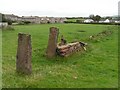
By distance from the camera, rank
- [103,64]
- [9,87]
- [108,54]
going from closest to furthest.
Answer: [9,87] < [103,64] < [108,54]

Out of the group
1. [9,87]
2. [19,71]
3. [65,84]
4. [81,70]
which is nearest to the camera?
[9,87]

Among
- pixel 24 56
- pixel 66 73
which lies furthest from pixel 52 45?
pixel 24 56

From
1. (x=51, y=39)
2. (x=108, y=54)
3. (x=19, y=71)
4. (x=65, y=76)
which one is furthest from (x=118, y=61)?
(x=19, y=71)

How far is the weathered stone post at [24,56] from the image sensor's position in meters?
12.4

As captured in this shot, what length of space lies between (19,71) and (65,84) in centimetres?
224

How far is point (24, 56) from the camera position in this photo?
41.0 feet

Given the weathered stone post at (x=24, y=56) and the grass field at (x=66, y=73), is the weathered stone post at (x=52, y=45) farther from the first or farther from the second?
the weathered stone post at (x=24, y=56)

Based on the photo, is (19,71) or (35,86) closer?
(35,86)

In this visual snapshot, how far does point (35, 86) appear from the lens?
1098cm

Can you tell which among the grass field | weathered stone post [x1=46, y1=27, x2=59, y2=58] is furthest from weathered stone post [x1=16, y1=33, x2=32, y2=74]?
weathered stone post [x1=46, y1=27, x2=59, y2=58]

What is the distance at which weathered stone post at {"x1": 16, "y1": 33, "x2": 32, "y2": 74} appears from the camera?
12430mm

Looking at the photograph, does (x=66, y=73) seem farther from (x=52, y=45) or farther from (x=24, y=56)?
(x=52, y=45)

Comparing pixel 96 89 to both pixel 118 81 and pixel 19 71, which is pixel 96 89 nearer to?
pixel 118 81

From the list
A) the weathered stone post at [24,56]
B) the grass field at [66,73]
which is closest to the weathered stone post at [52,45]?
the grass field at [66,73]
